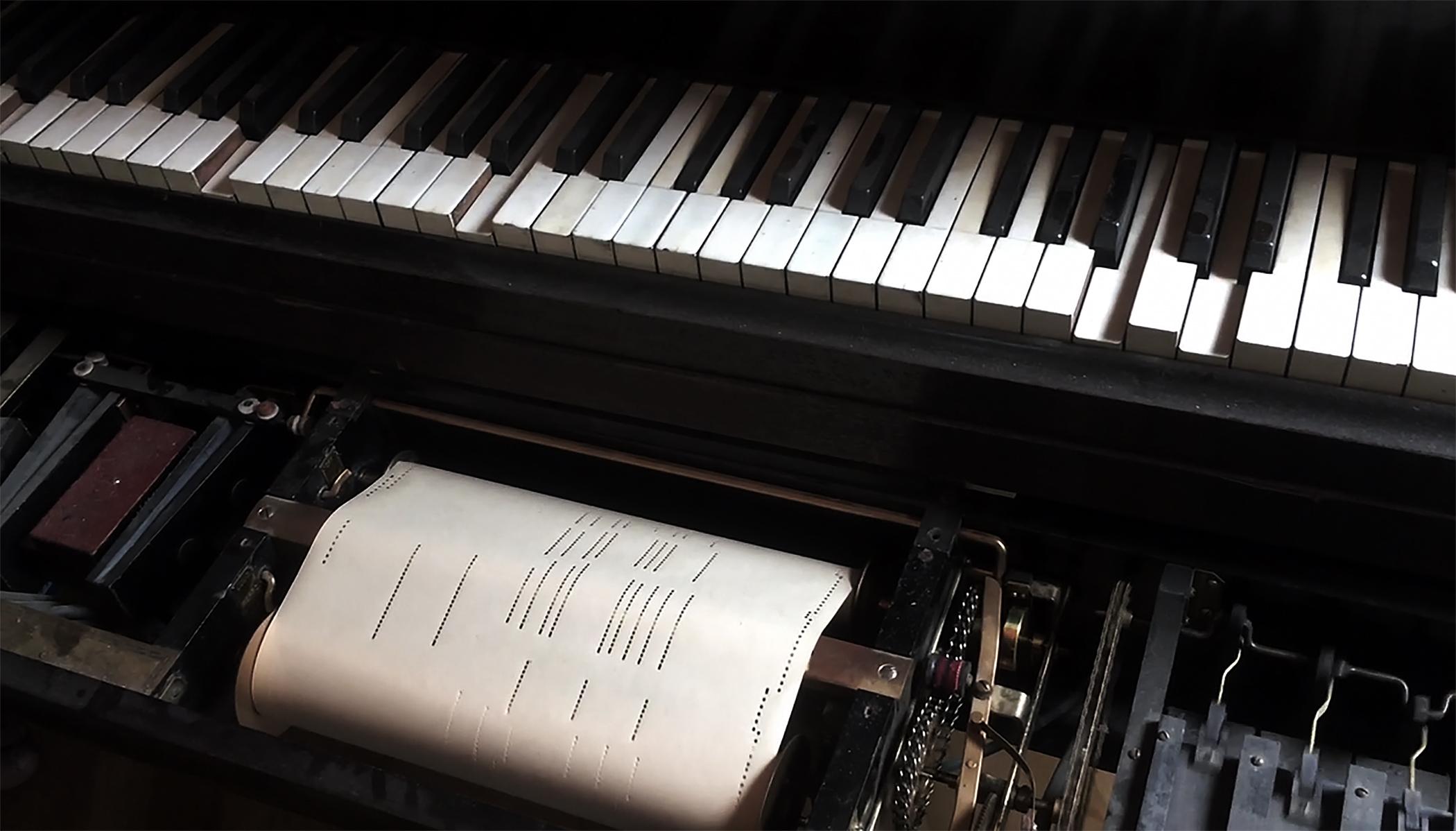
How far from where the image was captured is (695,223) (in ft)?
3.66

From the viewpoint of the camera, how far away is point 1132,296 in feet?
3.31

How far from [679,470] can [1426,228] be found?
681 millimetres

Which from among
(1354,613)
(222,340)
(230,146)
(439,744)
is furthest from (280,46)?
(1354,613)

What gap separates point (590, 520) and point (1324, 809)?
2.15 ft

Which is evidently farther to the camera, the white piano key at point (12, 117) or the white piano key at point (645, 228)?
the white piano key at point (12, 117)

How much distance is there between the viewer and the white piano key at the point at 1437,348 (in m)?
0.91

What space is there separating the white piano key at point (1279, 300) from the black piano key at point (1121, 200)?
0.36ft

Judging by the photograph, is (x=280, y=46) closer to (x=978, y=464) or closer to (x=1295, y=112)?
(x=978, y=464)

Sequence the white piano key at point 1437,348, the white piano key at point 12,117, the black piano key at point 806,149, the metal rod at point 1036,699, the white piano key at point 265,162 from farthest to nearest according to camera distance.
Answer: the white piano key at point 12,117 < the white piano key at point 265,162 < the black piano key at point 806,149 < the metal rod at point 1036,699 < the white piano key at point 1437,348

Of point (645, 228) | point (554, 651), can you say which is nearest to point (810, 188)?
point (645, 228)

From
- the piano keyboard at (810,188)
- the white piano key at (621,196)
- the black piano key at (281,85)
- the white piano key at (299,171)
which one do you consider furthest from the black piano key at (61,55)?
the white piano key at (621,196)

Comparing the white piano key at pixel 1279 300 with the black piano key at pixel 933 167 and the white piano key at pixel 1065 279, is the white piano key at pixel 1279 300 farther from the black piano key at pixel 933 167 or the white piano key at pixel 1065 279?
the black piano key at pixel 933 167

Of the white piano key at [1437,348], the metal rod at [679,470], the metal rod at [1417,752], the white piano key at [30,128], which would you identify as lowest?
the metal rod at [1417,752]

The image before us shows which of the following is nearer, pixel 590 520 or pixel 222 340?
pixel 590 520
